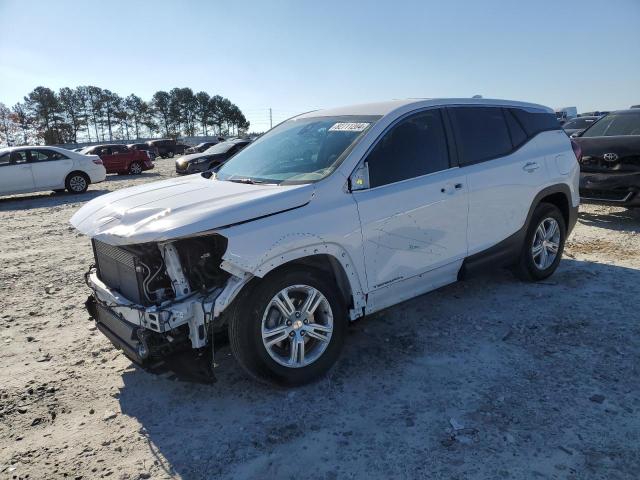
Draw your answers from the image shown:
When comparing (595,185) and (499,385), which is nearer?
(499,385)

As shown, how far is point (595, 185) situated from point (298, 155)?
568 centimetres

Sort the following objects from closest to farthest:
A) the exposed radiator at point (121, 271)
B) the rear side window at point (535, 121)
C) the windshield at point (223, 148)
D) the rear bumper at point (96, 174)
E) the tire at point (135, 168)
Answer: the exposed radiator at point (121, 271)
the rear side window at point (535, 121)
the rear bumper at point (96, 174)
the windshield at point (223, 148)
the tire at point (135, 168)

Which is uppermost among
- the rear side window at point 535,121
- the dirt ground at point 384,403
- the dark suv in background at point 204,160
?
the rear side window at point 535,121

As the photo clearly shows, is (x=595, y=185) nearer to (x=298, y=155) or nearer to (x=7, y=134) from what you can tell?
(x=298, y=155)

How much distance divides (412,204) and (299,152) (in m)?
1.02

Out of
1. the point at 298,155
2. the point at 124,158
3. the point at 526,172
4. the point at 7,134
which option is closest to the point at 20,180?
the point at 124,158

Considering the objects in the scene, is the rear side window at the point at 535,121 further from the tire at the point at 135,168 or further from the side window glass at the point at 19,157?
the tire at the point at 135,168

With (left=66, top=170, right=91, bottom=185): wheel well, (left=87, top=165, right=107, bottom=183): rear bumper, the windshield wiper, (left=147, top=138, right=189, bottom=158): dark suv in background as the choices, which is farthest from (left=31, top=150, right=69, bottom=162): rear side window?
(left=147, top=138, right=189, bottom=158): dark suv in background

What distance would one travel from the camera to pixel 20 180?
14.6 metres

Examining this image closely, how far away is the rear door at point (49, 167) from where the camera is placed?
1489cm

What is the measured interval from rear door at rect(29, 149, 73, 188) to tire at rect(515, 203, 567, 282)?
14522 mm

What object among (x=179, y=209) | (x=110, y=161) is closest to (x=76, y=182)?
(x=110, y=161)

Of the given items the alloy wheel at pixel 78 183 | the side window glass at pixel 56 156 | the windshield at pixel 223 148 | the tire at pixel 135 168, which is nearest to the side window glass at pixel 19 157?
the side window glass at pixel 56 156

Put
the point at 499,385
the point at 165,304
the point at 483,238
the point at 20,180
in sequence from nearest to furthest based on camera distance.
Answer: the point at 165,304 < the point at 499,385 < the point at 483,238 < the point at 20,180
